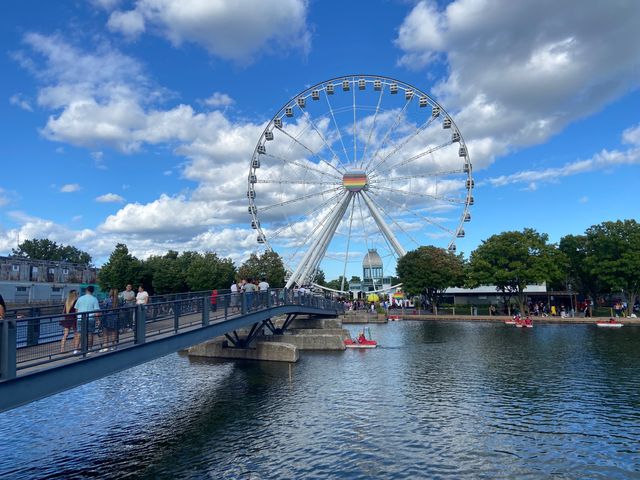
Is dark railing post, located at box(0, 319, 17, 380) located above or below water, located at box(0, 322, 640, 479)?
above

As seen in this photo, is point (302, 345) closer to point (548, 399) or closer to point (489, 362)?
point (489, 362)

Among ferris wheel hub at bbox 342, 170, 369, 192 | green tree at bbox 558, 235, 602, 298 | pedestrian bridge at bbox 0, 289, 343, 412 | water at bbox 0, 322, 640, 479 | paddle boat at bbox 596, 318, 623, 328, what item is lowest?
water at bbox 0, 322, 640, 479

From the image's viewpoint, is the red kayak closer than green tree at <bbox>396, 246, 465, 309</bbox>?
Yes

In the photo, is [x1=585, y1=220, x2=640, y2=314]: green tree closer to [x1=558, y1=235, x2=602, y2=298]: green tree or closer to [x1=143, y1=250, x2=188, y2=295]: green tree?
[x1=558, y1=235, x2=602, y2=298]: green tree

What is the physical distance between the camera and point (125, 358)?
16.4 meters

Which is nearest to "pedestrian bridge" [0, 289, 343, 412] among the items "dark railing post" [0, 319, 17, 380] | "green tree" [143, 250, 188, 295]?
"dark railing post" [0, 319, 17, 380]

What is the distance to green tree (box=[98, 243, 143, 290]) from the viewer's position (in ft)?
287

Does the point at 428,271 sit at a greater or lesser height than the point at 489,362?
greater

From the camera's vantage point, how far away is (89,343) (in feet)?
48.7

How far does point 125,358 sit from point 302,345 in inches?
1120

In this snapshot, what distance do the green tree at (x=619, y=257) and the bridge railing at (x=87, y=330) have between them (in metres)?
65.2

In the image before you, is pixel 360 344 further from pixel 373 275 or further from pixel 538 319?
pixel 373 275

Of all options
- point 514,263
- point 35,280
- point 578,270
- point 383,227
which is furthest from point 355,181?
point 35,280

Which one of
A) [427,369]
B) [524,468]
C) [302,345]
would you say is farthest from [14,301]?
[524,468]
